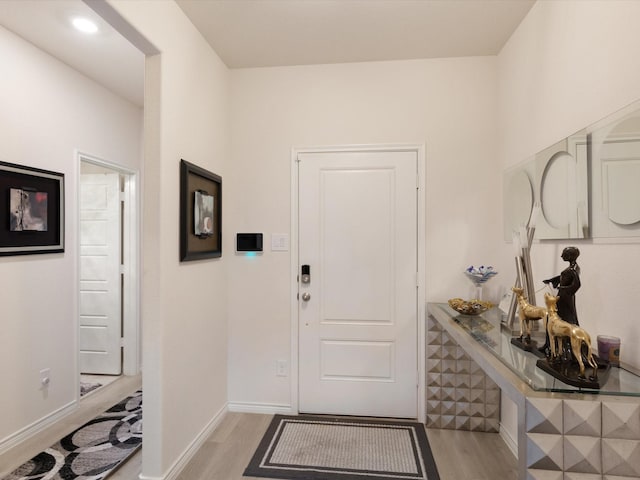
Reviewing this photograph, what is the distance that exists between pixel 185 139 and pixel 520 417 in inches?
84.1

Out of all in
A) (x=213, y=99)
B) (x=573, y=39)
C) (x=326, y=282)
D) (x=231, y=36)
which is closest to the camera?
(x=573, y=39)

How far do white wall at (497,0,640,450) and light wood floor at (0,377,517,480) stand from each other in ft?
0.75

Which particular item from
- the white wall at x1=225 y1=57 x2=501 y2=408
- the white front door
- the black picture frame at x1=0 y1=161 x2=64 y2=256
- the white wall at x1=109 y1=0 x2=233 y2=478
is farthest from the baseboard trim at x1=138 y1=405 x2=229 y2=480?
the black picture frame at x1=0 y1=161 x2=64 y2=256

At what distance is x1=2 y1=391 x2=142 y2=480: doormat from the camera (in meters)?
2.02

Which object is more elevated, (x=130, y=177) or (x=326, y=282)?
(x=130, y=177)

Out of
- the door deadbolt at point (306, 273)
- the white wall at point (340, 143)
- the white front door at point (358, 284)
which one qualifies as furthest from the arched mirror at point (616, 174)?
the door deadbolt at point (306, 273)

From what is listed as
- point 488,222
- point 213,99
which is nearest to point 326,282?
point 488,222

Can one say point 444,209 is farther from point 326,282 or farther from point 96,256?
point 96,256

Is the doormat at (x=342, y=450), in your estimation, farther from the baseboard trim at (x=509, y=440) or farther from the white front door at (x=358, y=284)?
the baseboard trim at (x=509, y=440)

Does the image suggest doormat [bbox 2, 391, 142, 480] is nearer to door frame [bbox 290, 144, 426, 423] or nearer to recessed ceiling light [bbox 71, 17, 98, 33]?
door frame [bbox 290, 144, 426, 423]

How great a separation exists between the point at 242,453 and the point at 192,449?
31cm

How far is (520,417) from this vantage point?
1090 millimetres

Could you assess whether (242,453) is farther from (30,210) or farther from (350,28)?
(350,28)

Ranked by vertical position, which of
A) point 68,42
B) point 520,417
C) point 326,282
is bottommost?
point 520,417
